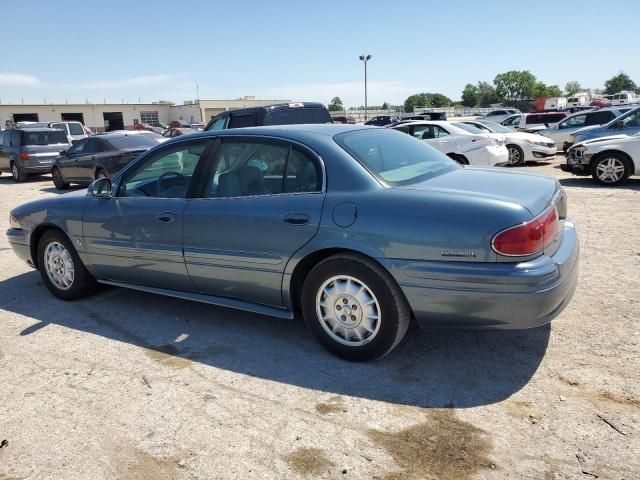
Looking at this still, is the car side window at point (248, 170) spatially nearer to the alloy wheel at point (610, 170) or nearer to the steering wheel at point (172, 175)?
the steering wheel at point (172, 175)

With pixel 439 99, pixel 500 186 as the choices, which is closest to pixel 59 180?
pixel 500 186

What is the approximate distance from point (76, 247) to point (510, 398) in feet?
12.8

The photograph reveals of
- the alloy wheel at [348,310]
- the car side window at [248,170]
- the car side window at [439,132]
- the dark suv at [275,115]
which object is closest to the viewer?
the alloy wheel at [348,310]

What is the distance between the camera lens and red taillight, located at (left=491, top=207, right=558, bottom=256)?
9.76 ft

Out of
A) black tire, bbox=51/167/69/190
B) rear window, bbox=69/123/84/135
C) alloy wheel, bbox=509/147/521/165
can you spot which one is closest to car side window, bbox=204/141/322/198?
black tire, bbox=51/167/69/190

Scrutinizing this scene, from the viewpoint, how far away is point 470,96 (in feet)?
471

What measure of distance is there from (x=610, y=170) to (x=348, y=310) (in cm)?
946

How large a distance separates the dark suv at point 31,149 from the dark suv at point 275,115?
28.5ft

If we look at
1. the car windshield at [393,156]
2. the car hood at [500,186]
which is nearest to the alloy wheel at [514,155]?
the car windshield at [393,156]

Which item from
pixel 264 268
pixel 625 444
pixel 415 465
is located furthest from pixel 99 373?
pixel 625 444

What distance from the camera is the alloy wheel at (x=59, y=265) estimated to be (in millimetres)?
5027

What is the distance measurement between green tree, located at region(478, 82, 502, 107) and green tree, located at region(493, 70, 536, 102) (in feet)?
6.47

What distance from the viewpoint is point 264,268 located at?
3.75m

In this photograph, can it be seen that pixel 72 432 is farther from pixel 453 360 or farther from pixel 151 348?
pixel 453 360
